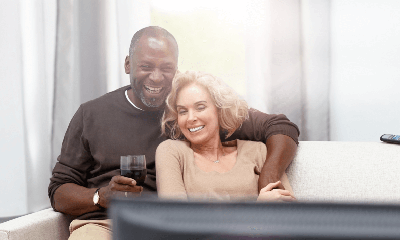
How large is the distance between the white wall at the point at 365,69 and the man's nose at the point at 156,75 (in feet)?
3.30

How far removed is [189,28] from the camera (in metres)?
2.33

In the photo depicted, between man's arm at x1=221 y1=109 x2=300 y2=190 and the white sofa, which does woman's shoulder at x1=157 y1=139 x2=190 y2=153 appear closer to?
man's arm at x1=221 y1=109 x2=300 y2=190

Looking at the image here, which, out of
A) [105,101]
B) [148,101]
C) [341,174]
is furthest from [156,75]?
[341,174]

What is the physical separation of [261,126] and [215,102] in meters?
0.25

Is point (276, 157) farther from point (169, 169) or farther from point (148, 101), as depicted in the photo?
point (148, 101)

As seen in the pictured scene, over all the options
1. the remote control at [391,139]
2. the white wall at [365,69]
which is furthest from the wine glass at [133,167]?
the white wall at [365,69]

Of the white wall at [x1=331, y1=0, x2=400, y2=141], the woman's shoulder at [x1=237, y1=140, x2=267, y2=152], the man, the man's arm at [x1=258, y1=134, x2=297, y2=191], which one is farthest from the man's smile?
the white wall at [x1=331, y1=0, x2=400, y2=141]

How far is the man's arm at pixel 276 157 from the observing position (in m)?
1.43

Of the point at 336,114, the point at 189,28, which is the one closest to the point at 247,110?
the point at 336,114

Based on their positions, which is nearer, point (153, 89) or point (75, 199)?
point (75, 199)

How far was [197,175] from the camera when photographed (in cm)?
146

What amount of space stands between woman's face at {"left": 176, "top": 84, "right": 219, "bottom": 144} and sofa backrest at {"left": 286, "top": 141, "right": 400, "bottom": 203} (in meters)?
0.40

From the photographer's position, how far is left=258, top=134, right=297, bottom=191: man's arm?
143cm

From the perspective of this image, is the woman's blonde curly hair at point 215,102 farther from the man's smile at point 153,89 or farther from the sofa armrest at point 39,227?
the sofa armrest at point 39,227
